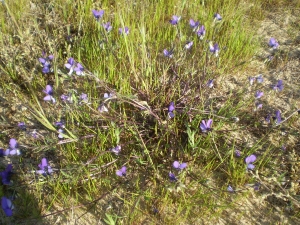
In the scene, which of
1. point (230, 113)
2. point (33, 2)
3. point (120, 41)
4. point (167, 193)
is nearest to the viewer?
point (167, 193)

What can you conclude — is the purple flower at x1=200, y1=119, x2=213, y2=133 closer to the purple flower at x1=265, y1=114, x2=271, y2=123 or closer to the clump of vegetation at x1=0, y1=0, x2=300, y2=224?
the clump of vegetation at x1=0, y1=0, x2=300, y2=224

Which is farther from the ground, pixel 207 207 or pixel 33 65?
pixel 33 65

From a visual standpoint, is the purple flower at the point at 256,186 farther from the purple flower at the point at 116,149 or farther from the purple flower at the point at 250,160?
the purple flower at the point at 116,149

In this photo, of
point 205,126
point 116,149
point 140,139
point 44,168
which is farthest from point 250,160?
point 44,168

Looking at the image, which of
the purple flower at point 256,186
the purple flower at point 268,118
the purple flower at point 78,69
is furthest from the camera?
the purple flower at point 268,118

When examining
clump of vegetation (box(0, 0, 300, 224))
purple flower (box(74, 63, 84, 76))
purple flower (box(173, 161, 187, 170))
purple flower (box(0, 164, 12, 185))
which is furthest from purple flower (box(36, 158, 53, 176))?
purple flower (box(173, 161, 187, 170))

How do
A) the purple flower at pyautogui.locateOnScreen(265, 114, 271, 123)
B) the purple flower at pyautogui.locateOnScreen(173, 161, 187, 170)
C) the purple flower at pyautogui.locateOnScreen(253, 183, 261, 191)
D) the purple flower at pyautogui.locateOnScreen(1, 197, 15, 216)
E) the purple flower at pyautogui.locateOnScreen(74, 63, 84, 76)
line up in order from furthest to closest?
the purple flower at pyautogui.locateOnScreen(265, 114, 271, 123) < the purple flower at pyautogui.locateOnScreen(74, 63, 84, 76) < the purple flower at pyautogui.locateOnScreen(253, 183, 261, 191) < the purple flower at pyautogui.locateOnScreen(173, 161, 187, 170) < the purple flower at pyautogui.locateOnScreen(1, 197, 15, 216)

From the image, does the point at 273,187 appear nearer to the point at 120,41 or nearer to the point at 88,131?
the point at 88,131

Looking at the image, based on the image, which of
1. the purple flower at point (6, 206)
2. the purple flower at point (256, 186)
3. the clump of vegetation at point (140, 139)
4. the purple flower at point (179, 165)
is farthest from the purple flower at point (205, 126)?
the purple flower at point (6, 206)

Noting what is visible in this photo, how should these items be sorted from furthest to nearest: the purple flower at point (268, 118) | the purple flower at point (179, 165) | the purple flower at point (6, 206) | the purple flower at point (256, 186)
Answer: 1. the purple flower at point (268, 118)
2. the purple flower at point (256, 186)
3. the purple flower at point (179, 165)
4. the purple flower at point (6, 206)

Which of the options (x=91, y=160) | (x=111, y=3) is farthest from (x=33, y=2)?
(x=91, y=160)

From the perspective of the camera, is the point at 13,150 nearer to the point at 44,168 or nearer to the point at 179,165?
the point at 44,168
